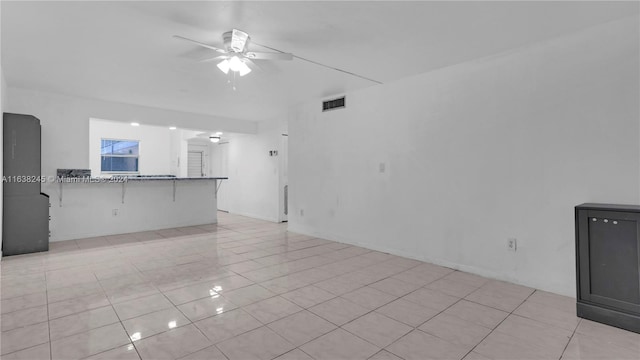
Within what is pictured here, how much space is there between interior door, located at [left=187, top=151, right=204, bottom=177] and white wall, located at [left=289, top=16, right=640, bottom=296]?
6558 mm

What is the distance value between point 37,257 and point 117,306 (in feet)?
8.26

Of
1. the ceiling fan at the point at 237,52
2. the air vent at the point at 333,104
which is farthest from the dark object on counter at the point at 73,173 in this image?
the air vent at the point at 333,104

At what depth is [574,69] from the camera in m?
2.83

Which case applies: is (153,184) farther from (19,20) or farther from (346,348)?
(346,348)

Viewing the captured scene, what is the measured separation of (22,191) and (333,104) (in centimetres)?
457

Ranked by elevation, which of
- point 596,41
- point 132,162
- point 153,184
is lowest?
point 153,184

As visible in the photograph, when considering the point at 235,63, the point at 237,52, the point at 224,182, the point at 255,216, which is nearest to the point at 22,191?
the point at 235,63

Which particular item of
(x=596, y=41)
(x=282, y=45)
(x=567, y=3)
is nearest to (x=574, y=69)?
(x=596, y=41)

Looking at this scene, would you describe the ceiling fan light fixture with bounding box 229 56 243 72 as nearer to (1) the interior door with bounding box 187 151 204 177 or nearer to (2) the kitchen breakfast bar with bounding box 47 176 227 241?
(2) the kitchen breakfast bar with bounding box 47 176 227 241

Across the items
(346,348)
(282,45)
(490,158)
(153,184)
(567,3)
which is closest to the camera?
(346,348)

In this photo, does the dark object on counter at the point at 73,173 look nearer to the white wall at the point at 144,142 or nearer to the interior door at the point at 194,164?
the white wall at the point at 144,142

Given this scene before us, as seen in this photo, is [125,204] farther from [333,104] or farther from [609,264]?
[609,264]

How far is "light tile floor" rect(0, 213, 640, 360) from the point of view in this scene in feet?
6.59

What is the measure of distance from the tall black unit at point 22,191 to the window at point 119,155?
4913 millimetres
